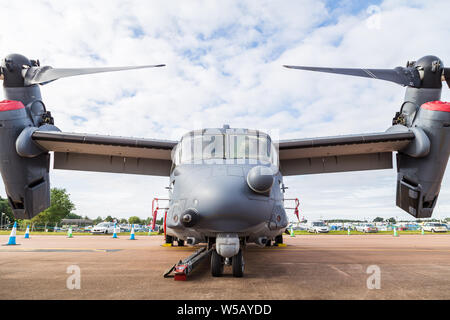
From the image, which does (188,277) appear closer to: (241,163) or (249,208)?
(249,208)

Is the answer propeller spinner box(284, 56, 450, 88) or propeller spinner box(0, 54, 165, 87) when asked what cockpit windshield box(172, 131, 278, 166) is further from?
propeller spinner box(0, 54, 165, 87)

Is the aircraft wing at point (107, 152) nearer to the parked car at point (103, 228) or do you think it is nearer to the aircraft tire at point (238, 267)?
the aircraft tire at point (238, 267)

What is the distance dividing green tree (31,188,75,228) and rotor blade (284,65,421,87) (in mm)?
62741

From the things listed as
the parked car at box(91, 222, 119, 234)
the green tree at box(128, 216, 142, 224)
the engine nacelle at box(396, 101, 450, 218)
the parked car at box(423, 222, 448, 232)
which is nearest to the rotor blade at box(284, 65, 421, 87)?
the engine nacelle at box(396, 101, 450, 218)

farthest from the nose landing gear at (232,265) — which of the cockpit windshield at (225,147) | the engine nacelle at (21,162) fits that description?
the engine nacelle at (21,162)

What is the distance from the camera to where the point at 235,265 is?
512cm

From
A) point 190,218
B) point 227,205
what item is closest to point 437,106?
point 227,205

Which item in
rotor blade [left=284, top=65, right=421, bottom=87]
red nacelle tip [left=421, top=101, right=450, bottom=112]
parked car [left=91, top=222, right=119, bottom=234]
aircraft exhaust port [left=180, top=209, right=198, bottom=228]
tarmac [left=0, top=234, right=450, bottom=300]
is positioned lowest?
parked car [left=91, top=222, right=119, bottom=234]

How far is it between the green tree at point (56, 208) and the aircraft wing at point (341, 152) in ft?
197

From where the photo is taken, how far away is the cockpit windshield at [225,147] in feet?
18.6

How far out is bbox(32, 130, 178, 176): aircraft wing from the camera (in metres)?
8.17
